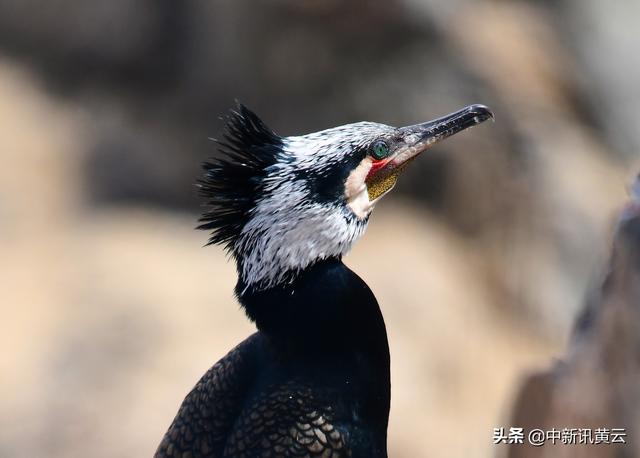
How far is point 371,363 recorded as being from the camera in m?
2.39

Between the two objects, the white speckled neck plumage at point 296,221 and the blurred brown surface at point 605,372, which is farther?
the blurred brown surface at point 605,372

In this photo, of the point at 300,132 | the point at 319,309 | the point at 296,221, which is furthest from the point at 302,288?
the point at 300,132

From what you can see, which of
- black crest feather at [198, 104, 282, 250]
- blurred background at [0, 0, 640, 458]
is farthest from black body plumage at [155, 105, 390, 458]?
blurred background at [0, 0, 640, 458]

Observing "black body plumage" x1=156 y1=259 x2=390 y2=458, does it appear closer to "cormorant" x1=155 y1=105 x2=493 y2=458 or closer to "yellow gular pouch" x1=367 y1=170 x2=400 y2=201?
"cormorant" x1=155 y1=105 x2=493 y2=458

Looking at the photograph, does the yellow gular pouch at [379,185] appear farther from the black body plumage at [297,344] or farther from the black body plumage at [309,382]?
the black body plumage at [309,382]

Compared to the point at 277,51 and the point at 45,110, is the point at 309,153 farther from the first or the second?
the point at 45,110

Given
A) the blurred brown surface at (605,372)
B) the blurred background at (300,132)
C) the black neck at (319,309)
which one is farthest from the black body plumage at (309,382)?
the blurred background at (300,132)

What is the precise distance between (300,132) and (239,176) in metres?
4.31

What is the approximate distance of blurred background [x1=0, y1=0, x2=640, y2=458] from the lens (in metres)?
5.72

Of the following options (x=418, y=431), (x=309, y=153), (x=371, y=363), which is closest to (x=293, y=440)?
(x=371, y=363)

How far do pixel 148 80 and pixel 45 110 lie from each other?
0.87 metres

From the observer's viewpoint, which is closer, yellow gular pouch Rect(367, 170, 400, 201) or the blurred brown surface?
yellow gular pouch Rect(367, 170, 400, 201)

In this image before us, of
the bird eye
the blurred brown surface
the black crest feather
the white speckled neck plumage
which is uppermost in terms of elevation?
the black crest feather

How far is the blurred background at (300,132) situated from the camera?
5723mm
